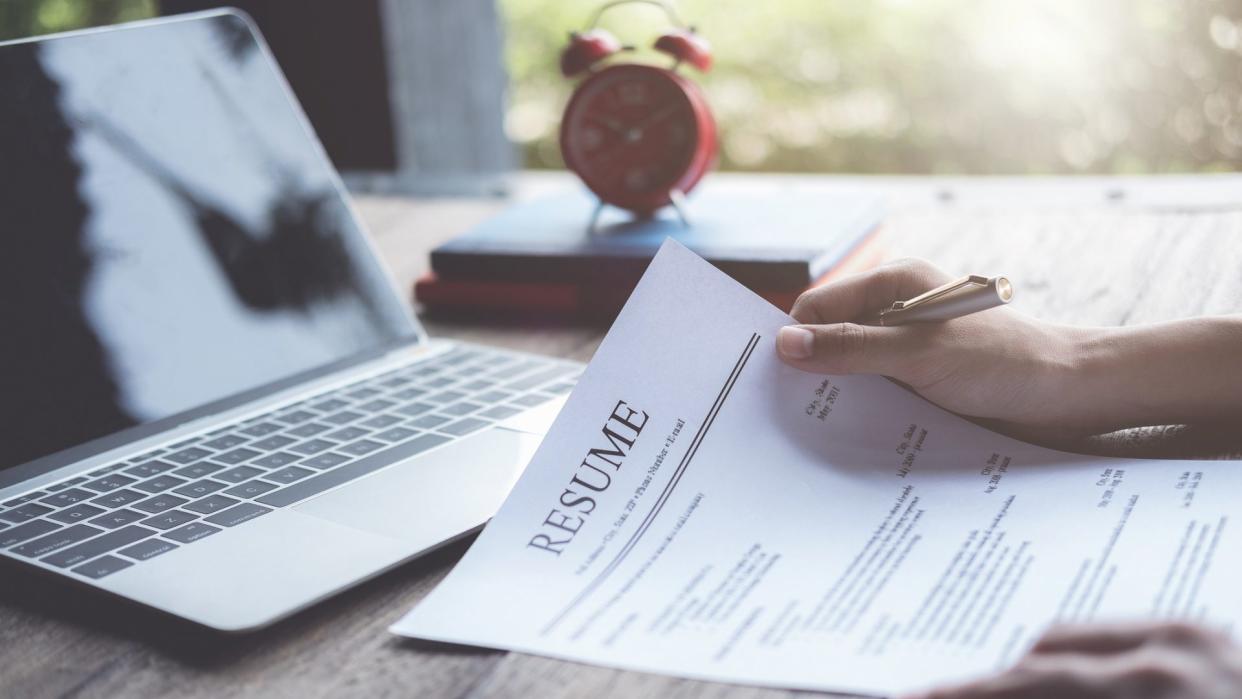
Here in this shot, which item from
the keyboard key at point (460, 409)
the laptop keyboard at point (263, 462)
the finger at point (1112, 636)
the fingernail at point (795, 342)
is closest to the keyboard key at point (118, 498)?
the laptop keyboard at point (263, 462)

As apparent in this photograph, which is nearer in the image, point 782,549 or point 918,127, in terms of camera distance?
point 782,549

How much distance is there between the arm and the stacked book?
221 mm

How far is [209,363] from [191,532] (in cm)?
24

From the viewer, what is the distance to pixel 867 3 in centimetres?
489

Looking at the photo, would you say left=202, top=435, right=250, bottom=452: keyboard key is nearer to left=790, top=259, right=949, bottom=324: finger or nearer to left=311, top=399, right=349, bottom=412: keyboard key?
left=311, top=399, right=349, bottom=412: keyboard key

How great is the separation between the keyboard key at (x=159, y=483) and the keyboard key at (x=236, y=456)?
0.11 ft

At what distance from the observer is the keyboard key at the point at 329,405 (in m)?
0.83

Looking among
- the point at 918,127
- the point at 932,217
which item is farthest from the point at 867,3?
the point at 932,217

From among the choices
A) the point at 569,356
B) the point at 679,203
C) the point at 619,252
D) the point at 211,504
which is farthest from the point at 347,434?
the point at 679,203

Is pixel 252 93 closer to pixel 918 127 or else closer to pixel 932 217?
pixel 932 217

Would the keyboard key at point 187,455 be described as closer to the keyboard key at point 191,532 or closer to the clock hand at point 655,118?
the keyboard key at point 191,532

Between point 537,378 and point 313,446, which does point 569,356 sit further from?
→ point 313,446

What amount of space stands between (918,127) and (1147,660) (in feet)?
14.9

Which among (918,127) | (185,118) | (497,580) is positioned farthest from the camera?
(918,127)
